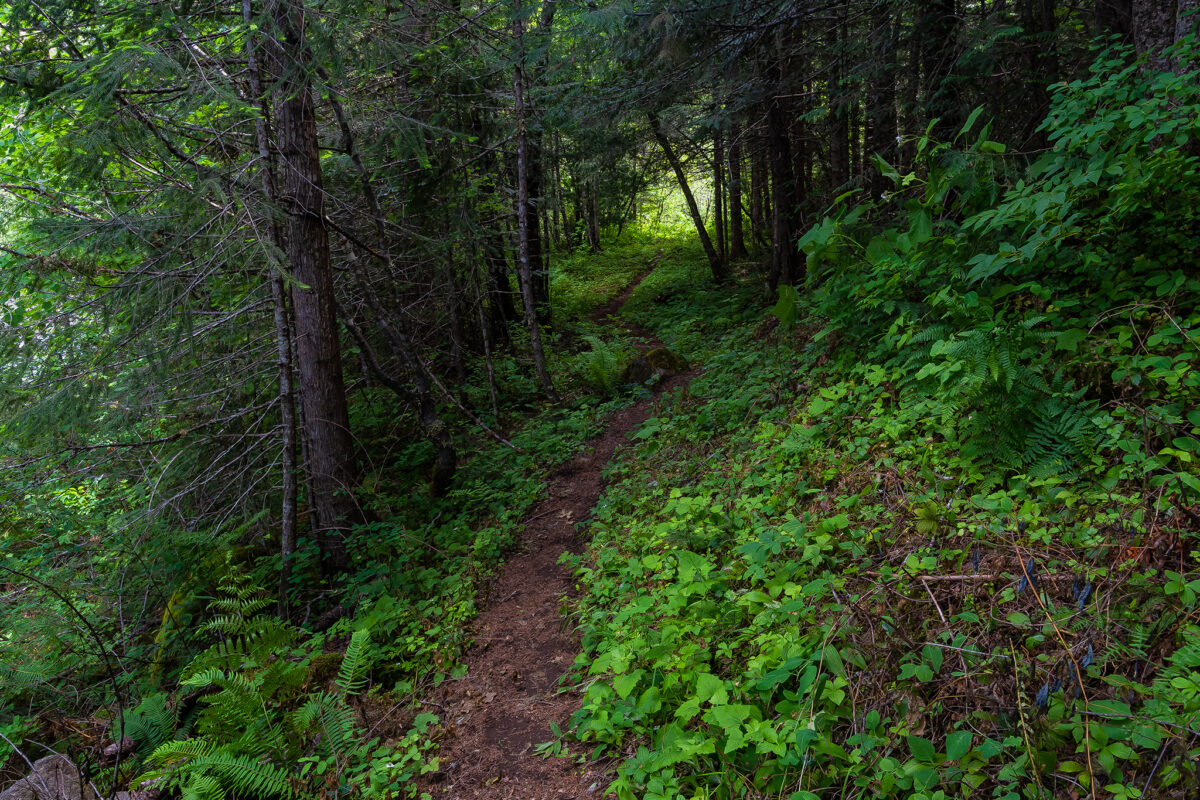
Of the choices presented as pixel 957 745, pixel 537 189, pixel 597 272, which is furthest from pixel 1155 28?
pixel 597 272

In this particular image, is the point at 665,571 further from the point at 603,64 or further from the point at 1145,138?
the point at 603,64

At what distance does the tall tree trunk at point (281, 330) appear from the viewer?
5094 millimetres

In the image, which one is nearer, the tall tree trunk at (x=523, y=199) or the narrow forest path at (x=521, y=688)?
the narrow forest path at (x=521, y=688)

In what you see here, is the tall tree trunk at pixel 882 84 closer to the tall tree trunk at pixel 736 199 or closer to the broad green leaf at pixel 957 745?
the tall tree trunk at pixel 736 199

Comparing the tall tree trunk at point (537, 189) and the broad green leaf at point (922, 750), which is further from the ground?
the tall tree trunk at point (537, 189)

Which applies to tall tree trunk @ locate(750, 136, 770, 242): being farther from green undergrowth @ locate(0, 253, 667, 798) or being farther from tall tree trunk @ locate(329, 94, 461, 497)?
green undergrowth @ locate(0, 253, 667, 798)

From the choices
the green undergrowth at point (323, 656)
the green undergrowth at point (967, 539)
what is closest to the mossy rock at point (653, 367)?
the green undergrowth at point (323, 656)

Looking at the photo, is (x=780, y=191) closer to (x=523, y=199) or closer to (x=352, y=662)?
(x=523, y=199)

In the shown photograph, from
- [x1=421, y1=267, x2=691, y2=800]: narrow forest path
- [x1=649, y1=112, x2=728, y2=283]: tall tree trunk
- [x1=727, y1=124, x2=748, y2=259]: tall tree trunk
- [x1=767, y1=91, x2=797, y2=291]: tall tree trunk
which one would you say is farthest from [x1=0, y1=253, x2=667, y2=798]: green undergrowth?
[x1=727, y1=124, x2=748, y2=259]: tall tree trunk

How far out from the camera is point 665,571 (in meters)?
4.19

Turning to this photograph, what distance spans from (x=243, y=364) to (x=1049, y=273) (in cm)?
752

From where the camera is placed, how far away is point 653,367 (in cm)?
1012

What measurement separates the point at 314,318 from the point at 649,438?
4.10 m

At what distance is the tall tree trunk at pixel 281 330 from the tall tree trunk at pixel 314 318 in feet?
0.85
